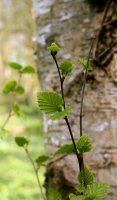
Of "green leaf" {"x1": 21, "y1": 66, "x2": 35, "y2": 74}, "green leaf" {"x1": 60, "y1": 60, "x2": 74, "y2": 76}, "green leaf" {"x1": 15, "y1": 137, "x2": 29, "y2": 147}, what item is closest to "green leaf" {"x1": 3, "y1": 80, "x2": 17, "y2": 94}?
"green leaf" {"x1": 21, "y1": 66, "x2": 35, "y2": 74}

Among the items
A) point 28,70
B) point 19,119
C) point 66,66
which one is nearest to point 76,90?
point 28,70

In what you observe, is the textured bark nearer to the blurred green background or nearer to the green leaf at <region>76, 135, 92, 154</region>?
the blurred green background

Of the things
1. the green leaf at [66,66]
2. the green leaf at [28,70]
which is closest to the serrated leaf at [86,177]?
the green leaf at [66,66]

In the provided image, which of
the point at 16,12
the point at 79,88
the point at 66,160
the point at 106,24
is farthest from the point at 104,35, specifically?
the point at 16,12

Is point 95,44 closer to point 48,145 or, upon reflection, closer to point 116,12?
point 116,12

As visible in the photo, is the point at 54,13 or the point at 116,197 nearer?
the point at 116,197

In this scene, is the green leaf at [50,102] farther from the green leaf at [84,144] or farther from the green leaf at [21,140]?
the green leaf at [21,140]

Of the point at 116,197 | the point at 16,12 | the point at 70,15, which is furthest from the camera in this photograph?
the point at 16,12
